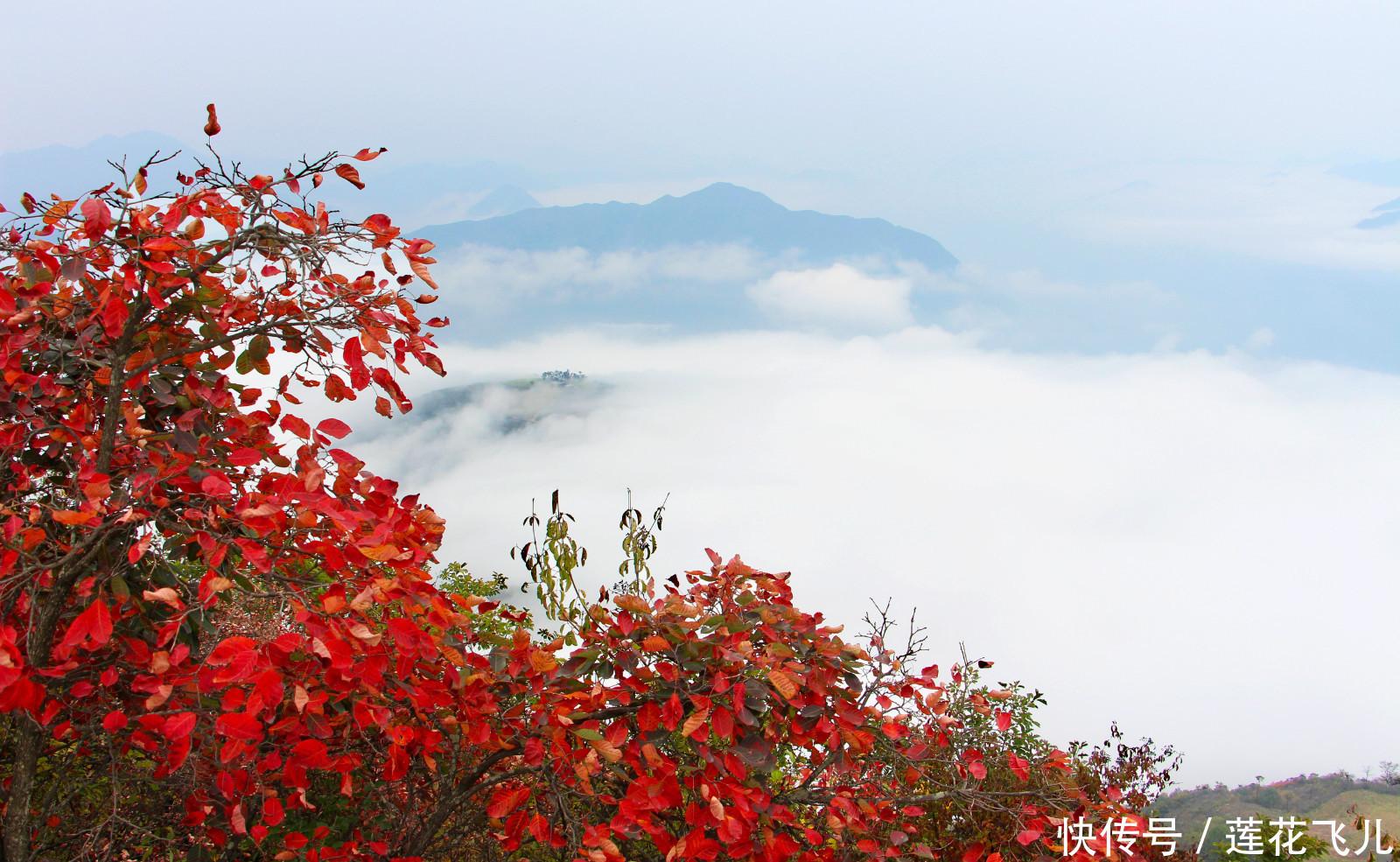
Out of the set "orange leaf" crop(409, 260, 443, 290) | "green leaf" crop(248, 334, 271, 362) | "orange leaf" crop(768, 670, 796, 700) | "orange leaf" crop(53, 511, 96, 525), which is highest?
"orange leaf" crop(409, 260, 443, 290)

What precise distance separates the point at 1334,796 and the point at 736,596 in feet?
27.0

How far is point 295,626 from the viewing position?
269cm

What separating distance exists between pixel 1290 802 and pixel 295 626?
929 centimetres

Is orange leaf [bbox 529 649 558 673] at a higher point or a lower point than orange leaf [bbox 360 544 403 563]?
lower

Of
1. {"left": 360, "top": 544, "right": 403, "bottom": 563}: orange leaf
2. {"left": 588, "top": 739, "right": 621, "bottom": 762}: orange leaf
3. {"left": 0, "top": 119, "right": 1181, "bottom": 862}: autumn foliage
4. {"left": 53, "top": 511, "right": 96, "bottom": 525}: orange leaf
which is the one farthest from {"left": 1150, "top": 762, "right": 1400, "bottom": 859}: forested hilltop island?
{"left": 53, "top": 511, "right": 96, "bottom": 525}: orange leaf

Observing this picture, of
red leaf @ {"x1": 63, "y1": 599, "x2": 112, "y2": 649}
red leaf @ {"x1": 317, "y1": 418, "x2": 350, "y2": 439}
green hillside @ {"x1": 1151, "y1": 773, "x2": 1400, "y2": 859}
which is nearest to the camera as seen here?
red leaf @ {"x1": 63, "y1": 599, "x2": 112, "y2": 649}

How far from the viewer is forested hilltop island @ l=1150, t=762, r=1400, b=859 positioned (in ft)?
23.1

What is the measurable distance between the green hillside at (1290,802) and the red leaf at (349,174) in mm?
7185

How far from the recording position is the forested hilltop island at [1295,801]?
23.1 ft

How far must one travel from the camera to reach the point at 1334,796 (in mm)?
8031

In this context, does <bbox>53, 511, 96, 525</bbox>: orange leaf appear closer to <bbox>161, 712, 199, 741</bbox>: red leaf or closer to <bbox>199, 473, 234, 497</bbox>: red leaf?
<bbox>199, 473, 234, 497</bbox>: red leaf

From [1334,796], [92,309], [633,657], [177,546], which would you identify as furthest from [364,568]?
[1334,796]

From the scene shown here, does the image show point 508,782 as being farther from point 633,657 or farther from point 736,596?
point 736,596

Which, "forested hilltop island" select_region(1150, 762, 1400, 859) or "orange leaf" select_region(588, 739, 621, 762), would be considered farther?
"forested hilltop island" select_region(1150, 762, 1400, 859)
